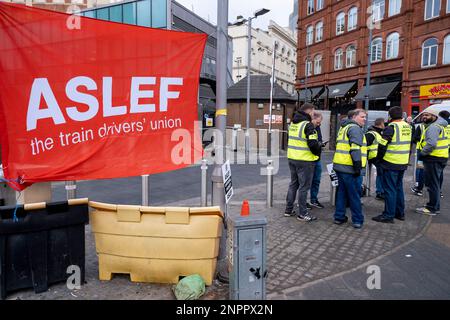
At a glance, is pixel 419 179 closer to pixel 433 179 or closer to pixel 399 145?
pixel 433 179

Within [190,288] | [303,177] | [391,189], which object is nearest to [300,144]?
[303,177]

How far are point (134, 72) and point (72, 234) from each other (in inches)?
76.2

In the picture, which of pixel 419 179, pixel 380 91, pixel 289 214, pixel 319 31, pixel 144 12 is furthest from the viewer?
pixel 319 31

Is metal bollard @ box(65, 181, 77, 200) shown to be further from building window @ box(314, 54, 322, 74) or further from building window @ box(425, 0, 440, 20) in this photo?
building window @ box(314, 54, 322, 74)

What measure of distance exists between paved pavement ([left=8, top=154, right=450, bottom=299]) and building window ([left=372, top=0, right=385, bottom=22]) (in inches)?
1028

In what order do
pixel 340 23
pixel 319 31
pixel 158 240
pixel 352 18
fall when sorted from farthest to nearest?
pixel 319 31 → pixel 340 23 → pixel 352 18 → pixel 158 240

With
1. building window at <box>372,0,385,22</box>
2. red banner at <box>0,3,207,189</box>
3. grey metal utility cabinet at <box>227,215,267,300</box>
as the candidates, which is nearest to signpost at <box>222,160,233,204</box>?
red banner at <box>0,3,207,189</box>

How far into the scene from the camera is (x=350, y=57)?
32156 millimetres

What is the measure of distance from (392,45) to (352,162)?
2689cm

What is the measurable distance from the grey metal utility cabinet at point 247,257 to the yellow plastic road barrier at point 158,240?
1.61 feet

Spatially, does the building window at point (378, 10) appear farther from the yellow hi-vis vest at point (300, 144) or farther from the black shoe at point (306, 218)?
the black shoe at point (306, 218)

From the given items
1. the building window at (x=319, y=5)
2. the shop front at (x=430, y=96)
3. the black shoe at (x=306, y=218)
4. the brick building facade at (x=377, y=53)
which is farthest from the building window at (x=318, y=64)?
the black shoe at (x=306, y=218)
